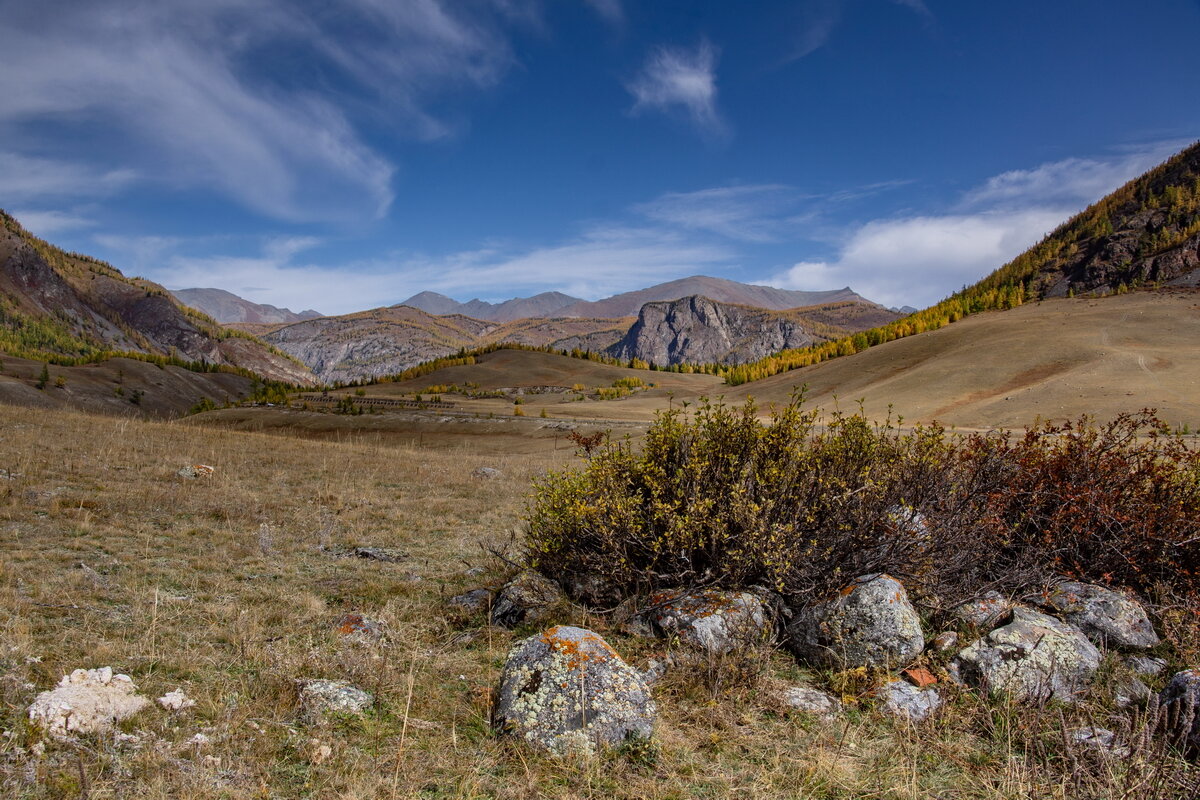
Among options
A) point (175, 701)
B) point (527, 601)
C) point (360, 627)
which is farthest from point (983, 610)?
point (175, 701)

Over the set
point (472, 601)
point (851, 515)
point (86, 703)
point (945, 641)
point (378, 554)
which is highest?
point (851, 515)

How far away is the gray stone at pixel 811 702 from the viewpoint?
3.96 m

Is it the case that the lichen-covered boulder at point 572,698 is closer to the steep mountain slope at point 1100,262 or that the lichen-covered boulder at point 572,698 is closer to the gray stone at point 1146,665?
the gray stone at point 1146,665

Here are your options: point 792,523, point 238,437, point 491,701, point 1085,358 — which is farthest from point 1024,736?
point 1085,358

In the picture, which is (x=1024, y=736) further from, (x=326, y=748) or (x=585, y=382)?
(x=585, y=382)

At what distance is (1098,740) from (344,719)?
15.8 feet

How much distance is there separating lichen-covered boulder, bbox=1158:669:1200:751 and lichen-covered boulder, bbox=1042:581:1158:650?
0.99m

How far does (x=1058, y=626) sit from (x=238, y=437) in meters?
23.3

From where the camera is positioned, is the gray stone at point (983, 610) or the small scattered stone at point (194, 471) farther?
the small scattered stone at point (194, 471)

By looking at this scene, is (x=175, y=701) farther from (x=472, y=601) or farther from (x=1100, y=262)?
(x=1100, y=262)

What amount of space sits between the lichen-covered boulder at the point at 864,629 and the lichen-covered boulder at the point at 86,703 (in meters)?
4.98

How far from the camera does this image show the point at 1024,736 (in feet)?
11.7

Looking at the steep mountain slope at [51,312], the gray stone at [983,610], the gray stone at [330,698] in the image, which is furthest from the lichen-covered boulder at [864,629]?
the steep mountain slope at [51,312]

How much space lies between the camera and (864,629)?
14.6ft
